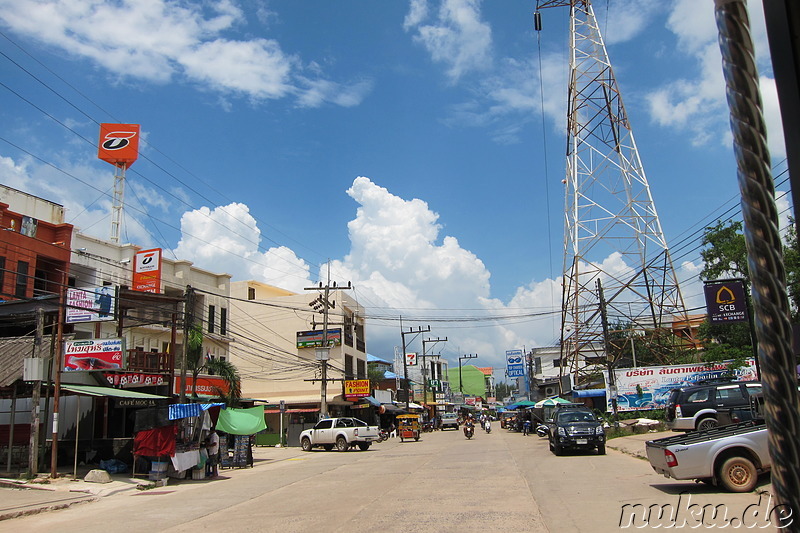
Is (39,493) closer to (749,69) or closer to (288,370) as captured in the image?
(749,69)

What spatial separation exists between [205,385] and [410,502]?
2762 cm

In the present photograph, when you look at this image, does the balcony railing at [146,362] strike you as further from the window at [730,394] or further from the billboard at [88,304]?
the window at [730,394]

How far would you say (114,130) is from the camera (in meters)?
42.0

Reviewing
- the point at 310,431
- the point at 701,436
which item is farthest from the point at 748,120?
the point at 310,431

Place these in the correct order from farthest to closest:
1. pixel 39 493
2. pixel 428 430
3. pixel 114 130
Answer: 1. pixel 428 430
2. pixel 114 130
3. pixel 39 493

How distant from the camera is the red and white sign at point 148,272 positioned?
37.5 m

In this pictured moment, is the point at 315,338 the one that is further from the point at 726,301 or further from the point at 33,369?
the point at 726,301

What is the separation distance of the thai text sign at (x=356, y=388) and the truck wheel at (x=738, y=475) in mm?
39166

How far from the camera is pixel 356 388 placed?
1914 inches

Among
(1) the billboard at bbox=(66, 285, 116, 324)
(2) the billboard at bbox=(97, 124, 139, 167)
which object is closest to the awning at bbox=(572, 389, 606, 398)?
(1) the billboard at bbox=(66, 285, 116, 324)

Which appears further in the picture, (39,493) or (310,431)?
(310,431)

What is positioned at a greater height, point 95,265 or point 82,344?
point 95,265

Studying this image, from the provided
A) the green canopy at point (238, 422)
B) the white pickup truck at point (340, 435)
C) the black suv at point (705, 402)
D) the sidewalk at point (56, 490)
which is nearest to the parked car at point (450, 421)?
the white pickup truck at point (340, 435)

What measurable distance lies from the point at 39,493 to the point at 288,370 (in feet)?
123
